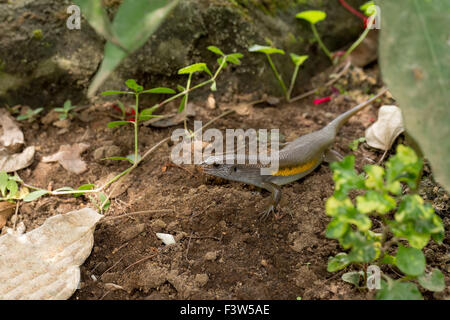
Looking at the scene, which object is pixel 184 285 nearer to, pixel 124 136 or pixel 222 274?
pixel 222 274

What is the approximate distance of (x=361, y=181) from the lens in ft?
5.08

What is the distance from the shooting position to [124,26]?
3.89 ft

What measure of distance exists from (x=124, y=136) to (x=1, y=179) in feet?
3.14

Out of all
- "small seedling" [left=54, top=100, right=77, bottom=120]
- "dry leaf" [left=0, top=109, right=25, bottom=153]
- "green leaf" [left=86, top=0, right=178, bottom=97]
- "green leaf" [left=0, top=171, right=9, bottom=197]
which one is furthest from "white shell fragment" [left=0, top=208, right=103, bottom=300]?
"small seedling" [left=54, top=100, right=77, bottom=120]

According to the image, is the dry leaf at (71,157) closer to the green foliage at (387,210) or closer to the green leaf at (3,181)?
the green leaf at (3,181)

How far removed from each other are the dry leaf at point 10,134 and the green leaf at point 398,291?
9.26 feet

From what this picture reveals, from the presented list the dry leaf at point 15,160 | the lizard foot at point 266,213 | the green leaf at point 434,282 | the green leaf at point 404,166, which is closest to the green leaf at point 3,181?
the dry leaf at point 15,160

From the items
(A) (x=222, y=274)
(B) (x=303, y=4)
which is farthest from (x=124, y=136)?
(B) (x=303, y=4)

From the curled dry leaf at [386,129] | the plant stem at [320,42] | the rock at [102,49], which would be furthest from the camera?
the plant stem at [320,42]

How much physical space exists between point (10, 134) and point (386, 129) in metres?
3.05

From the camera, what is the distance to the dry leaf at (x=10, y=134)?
307 centimetres

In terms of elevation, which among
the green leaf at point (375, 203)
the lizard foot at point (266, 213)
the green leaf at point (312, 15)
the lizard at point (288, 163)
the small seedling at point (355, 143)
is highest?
the green leaf at point (375, 203)

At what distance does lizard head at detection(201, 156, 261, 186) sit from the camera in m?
2.82

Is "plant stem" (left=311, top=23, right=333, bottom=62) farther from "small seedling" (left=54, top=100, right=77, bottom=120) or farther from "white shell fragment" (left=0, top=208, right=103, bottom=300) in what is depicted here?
"white shell fragment" (left=0, top=208, right=103, bottom=300)
